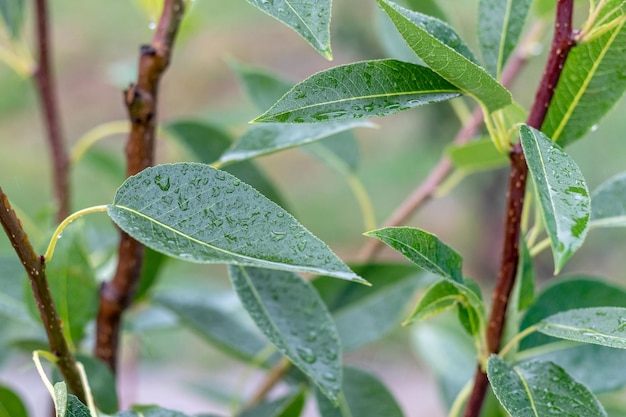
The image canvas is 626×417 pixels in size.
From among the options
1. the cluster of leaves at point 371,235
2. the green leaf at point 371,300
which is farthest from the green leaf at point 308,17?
the green leaf at point 371,300

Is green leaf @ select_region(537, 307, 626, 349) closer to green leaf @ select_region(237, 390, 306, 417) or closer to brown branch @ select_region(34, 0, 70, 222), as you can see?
green leaf @ select_region(237, 390, 306, 417)


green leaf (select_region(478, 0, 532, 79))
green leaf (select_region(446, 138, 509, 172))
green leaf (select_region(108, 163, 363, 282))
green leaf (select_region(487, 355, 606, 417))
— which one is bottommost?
green leaf (select_region(487, 355, 606, 417))

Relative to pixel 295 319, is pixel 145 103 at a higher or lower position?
higher

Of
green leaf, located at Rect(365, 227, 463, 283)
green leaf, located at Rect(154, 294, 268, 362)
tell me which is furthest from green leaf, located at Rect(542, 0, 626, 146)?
green leaf, located at Rect(154, 294, 268, 362)

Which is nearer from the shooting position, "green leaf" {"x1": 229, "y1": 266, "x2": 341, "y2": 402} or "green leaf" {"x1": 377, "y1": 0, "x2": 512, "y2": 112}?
"green leaf" {"x1": 377, "y1": 0, "x2": 512, "y2": 112}

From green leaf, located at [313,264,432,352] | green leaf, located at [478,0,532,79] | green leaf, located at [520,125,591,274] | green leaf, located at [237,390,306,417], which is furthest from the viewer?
green leaf, located at [313,264,432,352]

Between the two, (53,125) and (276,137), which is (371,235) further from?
(53,125)

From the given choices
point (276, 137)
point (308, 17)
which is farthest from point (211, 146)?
point (308, 17)
